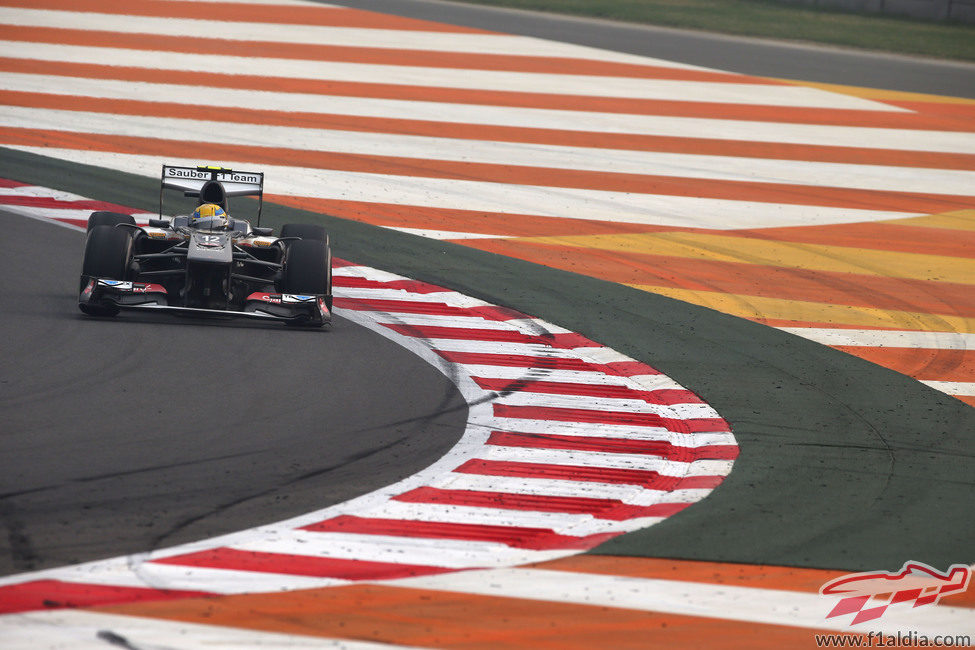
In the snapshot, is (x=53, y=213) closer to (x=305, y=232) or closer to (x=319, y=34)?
(x=305, y=232)

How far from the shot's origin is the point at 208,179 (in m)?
12.2

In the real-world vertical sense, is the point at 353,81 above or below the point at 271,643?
above

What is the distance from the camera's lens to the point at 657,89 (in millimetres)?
22734

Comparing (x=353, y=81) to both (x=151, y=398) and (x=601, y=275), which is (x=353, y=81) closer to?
(x=601, y=275)

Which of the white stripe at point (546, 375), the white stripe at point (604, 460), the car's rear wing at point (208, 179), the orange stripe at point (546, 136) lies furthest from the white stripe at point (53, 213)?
the white stripe at point (604, 460)

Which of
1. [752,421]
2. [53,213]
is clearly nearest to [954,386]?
[752,421]

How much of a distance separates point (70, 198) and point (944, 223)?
1021 centimetres

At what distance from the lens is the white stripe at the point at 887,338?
40.3ft

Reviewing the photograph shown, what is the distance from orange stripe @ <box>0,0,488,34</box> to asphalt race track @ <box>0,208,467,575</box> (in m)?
14.7

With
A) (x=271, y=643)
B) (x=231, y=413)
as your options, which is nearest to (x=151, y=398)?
(x=231, y=413)

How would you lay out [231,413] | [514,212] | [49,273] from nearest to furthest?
[231,413] < [49,273] < [514,212]

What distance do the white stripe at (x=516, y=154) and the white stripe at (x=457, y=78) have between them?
3.06 meters

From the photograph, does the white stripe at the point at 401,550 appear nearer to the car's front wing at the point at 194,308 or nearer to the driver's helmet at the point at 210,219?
the car's front wing at the point at 194,308

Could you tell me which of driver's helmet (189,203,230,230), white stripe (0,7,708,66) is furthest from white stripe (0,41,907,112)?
driver's helmet (189,203,230,230)
